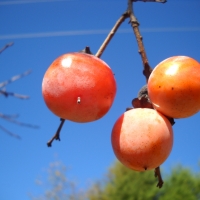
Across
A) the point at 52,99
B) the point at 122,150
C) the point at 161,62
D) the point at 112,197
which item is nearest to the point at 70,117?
the point at 52,99

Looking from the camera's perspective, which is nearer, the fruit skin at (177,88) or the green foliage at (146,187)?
the fruit skin at (177,88)

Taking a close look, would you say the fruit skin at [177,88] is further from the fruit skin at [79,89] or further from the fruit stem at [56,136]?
the fruit stem at [56,136]

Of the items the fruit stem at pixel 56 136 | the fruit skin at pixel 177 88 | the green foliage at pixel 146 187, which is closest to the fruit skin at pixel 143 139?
the fruit skin at pixel 177 88

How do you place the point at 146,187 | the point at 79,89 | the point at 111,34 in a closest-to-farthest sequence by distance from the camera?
1. the point at 79,89
2. the point at 111,34
3. the point at 146,187

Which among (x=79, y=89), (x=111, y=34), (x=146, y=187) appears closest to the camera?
(x=79, y=89)

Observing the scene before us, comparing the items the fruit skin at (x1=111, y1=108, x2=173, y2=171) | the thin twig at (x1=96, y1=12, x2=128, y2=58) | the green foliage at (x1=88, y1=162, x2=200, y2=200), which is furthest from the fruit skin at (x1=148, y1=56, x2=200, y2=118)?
the green foliage at (x1=88, y1=162, x2=200, y2=200)

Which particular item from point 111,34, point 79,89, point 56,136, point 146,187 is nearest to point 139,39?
point 111,34

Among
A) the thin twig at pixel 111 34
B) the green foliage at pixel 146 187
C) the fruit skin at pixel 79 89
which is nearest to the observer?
the fruit skin at pixel 79 89

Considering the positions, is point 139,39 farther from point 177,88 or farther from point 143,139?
point 143,139
